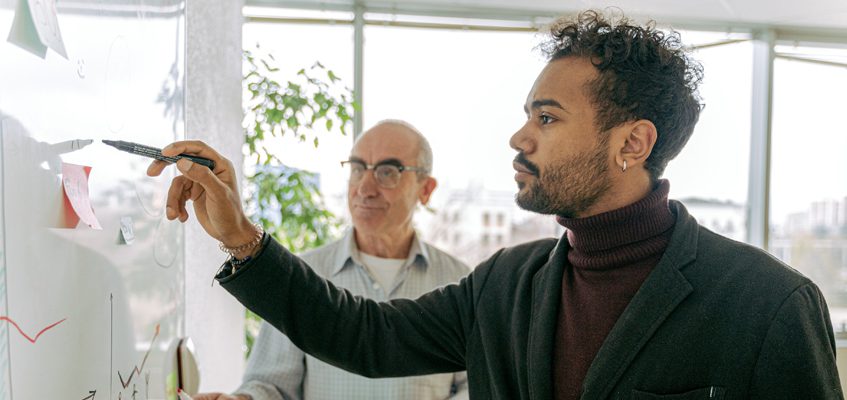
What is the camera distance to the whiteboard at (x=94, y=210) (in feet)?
2.26

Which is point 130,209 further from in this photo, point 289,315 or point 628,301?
point 628,301

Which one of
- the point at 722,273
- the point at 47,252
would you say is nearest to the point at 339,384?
the point at 722,273

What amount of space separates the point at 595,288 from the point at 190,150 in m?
0.72

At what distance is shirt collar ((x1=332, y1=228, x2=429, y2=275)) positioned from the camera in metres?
2.02

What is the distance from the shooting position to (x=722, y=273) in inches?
47.2

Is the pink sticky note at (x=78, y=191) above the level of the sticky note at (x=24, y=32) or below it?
below

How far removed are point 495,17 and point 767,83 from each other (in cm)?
173

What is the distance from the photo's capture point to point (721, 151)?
15.1ft

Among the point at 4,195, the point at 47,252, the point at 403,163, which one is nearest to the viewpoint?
the point at 4,195

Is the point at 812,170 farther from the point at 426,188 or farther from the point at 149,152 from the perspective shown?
the point at 149,152

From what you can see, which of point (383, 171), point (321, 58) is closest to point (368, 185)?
point (383, 171)

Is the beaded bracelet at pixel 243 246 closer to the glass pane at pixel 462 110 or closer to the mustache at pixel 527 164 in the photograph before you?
the mustache at pixel 527 164

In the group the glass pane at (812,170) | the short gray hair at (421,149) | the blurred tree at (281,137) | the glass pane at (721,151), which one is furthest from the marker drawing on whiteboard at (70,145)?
the glass pane at (812,170)

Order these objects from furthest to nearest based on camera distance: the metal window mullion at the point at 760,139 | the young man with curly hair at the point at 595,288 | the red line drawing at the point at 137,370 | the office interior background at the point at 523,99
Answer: the metal window mullion at the point at 760,139, the office interior background at the point at 523,99, the young man with curly hair at the point at 595,288, the red line drawing at the point at 137,370
